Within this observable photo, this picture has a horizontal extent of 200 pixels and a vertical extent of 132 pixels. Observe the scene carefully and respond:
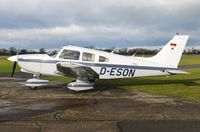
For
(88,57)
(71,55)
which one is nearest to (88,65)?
(88,57)

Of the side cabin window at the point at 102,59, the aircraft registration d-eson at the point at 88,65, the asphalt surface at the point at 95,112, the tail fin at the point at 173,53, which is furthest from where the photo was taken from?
the tail fin at the point at 173,53

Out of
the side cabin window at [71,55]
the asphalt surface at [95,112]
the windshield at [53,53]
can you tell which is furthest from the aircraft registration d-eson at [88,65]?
the asphalt surface at [95,112]

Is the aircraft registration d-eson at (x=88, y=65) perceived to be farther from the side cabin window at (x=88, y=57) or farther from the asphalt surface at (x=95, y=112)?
the asphalt surface at (x=95, y=112)

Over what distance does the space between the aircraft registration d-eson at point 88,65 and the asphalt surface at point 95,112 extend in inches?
58.9

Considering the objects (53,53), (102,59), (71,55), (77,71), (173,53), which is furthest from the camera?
(173,53)

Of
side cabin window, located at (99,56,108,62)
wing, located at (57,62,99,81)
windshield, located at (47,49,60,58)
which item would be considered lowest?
wing, located at (57,62,99,81)

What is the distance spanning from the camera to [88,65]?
16.3 m

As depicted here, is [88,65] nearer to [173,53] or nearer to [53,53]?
[53,53]

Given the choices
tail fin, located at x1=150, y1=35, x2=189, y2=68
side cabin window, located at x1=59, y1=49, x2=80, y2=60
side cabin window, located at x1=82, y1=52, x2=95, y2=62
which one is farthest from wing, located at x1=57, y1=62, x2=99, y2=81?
tail fin, located at x1=150, y1=35, x2=189, y2=68

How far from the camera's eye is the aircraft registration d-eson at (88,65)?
1603 centimetres

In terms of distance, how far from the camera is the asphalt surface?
26.3ft

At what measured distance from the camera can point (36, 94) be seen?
14.5 meters

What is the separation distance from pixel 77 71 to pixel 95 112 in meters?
5.78

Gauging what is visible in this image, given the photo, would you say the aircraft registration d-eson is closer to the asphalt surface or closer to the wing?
the wing
